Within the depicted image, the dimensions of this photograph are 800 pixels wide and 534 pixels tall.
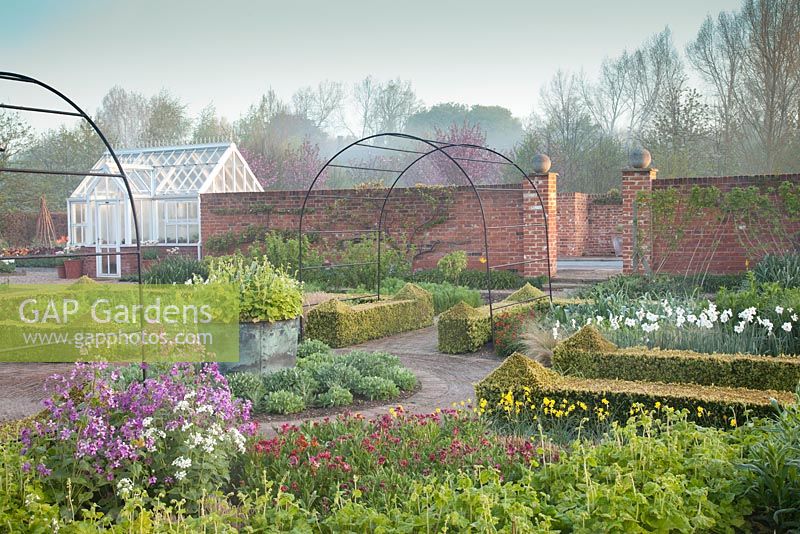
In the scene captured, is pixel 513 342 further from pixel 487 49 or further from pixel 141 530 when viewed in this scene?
pixel 487 49

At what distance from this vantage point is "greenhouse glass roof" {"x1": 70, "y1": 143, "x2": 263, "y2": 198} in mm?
20781

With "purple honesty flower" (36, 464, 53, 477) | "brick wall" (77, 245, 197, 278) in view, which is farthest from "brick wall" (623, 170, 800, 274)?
"purple honesty flower" (36, 464, 53, 477)

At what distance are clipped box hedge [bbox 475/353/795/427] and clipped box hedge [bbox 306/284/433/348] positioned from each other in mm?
4158

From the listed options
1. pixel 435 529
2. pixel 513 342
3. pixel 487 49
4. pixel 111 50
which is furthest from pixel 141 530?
pixel 111 50

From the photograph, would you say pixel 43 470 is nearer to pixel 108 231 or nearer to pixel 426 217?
pixel 426 217

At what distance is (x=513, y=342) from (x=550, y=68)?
2570cm

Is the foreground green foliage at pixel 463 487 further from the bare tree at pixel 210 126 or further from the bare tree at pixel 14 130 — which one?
the bare tree at pixel 210 126

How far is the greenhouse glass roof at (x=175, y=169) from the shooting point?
68.2 ft

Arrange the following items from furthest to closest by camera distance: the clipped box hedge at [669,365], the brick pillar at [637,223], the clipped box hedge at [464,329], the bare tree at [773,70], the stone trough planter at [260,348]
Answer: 1. the bare tree at [773,70]
2. the brick pillar at [637,223]
3. the clipped box hedge at [464,329]
4. the stone trough planter at [260,348]
5. the clipped box hedge at [669,365]

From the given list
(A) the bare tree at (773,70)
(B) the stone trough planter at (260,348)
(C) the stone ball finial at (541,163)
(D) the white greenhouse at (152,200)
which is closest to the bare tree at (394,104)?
(A) the bare tree at (773,70)

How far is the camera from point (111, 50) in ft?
102

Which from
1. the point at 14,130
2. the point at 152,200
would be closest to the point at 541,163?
the point at 152,200

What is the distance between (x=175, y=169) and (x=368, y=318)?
12.6 meters

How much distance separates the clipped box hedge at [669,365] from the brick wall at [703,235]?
7.62 meters
